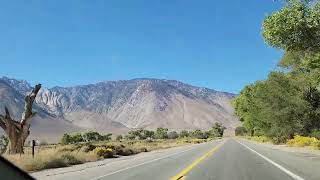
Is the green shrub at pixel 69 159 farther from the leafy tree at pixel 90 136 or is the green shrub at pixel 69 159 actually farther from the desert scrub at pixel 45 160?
Answer: the leafy tree at pixel 90 136

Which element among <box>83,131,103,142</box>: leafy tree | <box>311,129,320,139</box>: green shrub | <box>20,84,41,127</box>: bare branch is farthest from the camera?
<box>83,131,103,142</box>: leafy tree

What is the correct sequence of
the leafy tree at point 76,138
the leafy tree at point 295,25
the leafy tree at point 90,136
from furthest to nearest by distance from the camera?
the leafy tree at point 90,136
the leafy tree at point 76,138
the leafy tree at point 295,25

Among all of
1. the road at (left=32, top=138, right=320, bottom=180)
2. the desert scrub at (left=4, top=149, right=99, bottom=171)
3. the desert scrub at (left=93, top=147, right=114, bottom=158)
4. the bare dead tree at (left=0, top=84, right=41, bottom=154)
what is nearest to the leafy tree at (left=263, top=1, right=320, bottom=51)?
the road at (left=32, top=138, right=320, bottom=180)

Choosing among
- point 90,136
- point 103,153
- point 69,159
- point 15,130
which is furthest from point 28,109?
point 90,136

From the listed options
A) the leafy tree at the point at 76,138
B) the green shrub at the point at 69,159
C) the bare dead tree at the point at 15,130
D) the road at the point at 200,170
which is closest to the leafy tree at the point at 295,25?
the road at the point at 200,170

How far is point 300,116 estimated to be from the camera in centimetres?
6444

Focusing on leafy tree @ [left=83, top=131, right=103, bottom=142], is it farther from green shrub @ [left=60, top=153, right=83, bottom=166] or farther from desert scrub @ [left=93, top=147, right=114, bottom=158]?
green shrub @ [left=60, top=153, right=83, bottom=166]

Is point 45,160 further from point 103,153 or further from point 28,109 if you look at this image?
point 28,109

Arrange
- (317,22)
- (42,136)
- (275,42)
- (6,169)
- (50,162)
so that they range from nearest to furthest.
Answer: (6,169) → (317,22) → (275,42) → (50,162) → (42,136)

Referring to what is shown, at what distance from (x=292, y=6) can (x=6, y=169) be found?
23.8 metres

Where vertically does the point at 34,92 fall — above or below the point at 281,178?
above

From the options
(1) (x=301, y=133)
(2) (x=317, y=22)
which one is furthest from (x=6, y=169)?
(1) (x=301, y=133)

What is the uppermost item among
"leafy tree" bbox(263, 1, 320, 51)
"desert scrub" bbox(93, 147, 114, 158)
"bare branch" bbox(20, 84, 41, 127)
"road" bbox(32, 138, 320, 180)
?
"leafy tree" bbox(263, 1, 320, 51)

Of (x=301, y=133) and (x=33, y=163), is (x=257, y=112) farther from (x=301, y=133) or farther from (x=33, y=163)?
(x=33, y=163)
